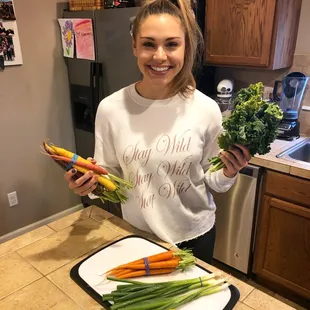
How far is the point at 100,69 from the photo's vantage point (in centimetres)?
248

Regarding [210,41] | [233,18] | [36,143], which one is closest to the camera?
[233,18]

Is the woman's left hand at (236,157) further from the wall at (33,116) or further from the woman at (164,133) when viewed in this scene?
the wall at (33,116)

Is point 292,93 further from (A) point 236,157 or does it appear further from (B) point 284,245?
(A) point 236,157

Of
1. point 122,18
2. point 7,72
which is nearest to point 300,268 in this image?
point 122,18

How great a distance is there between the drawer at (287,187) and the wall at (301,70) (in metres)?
0.60

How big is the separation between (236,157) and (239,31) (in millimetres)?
1355

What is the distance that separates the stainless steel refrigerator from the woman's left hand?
1.38m

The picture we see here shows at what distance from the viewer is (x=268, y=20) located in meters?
1.91

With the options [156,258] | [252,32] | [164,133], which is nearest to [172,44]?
[164,133]

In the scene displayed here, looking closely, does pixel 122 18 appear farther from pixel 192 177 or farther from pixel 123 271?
pixel 123 271

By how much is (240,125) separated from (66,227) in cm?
70

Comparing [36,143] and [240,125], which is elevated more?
[240,125]

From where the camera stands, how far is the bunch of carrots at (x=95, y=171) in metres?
0.98

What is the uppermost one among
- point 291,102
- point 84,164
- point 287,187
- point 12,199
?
point 84,164
